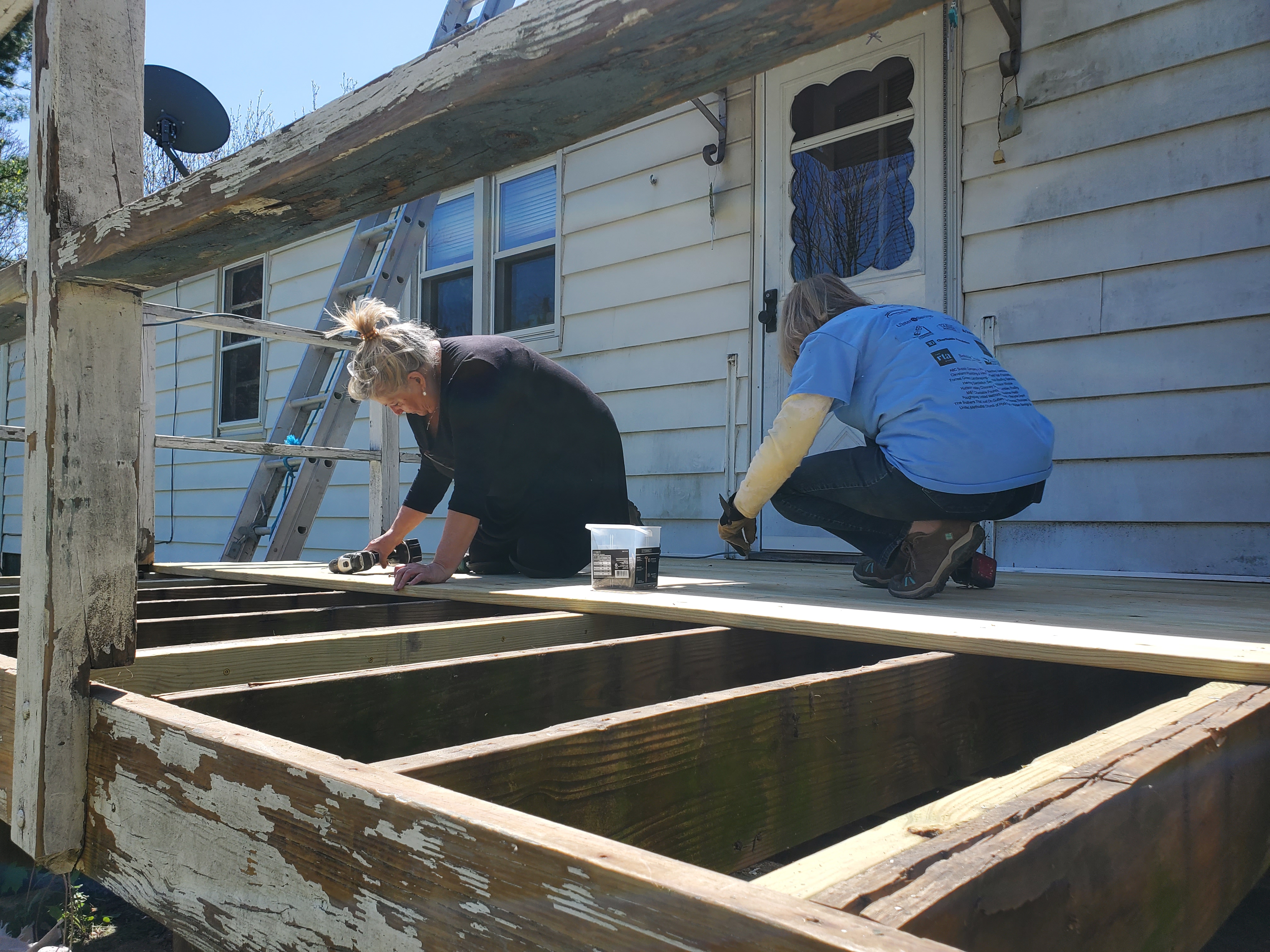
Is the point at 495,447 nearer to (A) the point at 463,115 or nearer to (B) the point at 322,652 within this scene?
(B) the point at 322,652

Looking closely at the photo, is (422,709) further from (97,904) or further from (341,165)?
(97,904)

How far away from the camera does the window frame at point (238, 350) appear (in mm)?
7984

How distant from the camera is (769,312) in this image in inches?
187

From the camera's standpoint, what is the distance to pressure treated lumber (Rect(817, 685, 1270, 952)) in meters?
0.59

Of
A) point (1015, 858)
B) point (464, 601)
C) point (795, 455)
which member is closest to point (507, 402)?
point (464, 601)

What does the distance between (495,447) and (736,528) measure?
82 cm

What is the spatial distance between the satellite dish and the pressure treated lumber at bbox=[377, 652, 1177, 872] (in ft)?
20.4

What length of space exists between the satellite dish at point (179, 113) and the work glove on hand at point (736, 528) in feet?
16.6

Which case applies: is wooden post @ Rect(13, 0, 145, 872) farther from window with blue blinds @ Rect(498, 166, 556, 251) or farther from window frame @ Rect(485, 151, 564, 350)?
window with blue blinds @ Rect(498, 166, 556, 251)

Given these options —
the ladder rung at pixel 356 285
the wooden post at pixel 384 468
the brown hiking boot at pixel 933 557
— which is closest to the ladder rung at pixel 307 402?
the wooden post at pixel 384 468

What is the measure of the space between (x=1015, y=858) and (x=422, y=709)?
0.92m

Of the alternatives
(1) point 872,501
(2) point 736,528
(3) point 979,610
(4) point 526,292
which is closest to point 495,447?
(2) point 736,528

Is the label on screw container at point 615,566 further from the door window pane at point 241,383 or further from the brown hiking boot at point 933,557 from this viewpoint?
the door window pane at point 241,383

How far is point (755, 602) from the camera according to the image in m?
2.16
